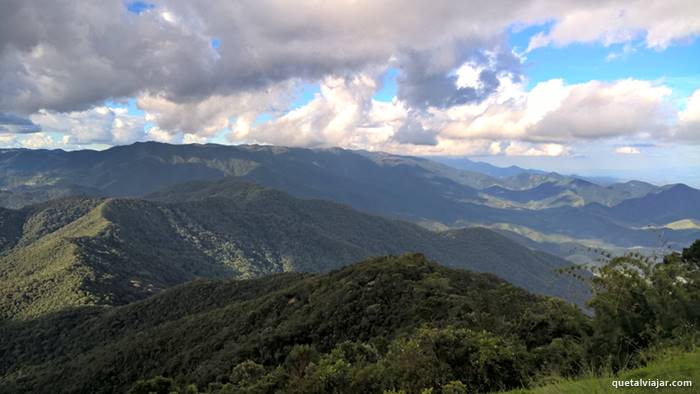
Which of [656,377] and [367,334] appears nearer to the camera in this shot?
[656,377]

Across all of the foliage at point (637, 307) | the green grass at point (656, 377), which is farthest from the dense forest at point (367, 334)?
the green grass at point (656, 377)

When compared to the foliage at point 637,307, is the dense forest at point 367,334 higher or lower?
lower

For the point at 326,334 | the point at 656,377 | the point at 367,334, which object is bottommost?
the point at 326,334

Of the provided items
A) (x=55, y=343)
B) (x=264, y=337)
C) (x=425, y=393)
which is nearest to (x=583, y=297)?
(x=425, y=393)

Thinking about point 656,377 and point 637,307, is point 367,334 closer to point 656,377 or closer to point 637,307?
point 637,307

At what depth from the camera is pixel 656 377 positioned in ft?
40.4

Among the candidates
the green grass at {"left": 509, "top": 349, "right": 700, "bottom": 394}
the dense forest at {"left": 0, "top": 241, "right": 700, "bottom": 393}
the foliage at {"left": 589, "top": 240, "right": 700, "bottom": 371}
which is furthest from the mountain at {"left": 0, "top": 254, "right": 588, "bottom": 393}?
the green grass at {"left": 509, "top": 349, "right": 700, "bottom": 394}

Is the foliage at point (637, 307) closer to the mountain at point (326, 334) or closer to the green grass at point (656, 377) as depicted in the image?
the mountain at point (326, 334)

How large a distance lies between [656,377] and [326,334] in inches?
1959

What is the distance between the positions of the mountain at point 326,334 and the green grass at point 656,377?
4.15 metres

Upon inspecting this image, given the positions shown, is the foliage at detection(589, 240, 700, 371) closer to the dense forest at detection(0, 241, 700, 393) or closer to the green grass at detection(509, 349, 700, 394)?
the dense forest at detection(0, 241, 700, 393)

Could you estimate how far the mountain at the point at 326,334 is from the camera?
21203 mm

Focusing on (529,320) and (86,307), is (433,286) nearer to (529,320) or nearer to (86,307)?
(529,320)

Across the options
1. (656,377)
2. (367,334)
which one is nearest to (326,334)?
(367,334)
